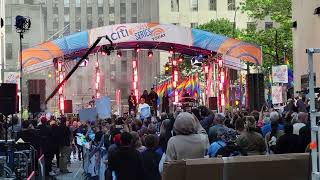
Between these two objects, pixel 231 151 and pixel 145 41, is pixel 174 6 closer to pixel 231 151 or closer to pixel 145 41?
pixel 145 41

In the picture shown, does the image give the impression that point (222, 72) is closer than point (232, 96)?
Yes

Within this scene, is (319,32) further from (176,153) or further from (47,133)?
(176,153)

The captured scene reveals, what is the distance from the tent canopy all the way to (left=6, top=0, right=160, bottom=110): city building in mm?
49067

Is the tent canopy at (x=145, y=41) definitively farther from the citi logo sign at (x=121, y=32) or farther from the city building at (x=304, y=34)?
the city building at (x=304, y=34)

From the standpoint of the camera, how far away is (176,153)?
8266 mm

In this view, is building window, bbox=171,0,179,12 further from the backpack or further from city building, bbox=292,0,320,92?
the backpack

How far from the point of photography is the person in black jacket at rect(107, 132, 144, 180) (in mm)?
9234

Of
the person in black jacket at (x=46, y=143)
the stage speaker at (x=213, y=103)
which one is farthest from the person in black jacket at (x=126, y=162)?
the stage speaker at (x=213, y=103)

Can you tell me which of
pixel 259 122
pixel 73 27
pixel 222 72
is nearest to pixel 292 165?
pixel 259 122

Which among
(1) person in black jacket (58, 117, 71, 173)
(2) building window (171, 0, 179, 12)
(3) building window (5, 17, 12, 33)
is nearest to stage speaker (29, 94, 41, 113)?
(1) person in black jacket (58, 117, 71, 173)

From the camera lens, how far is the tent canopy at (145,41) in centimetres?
2884

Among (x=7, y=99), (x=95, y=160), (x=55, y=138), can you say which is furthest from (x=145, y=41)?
(x=7, y=99)

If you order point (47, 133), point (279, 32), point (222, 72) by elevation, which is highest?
point (279, 32)

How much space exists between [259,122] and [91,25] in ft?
371
